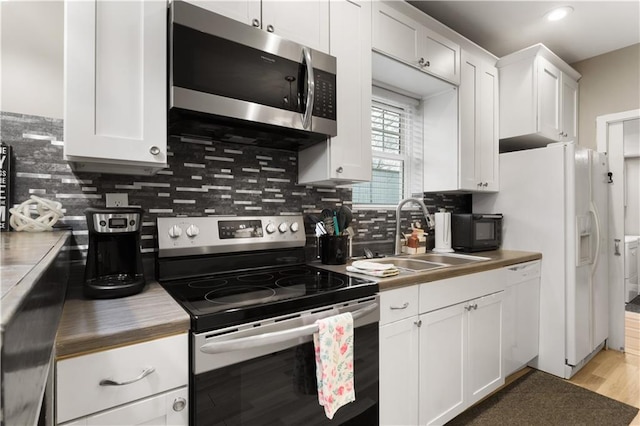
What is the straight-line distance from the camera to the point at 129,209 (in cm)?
113

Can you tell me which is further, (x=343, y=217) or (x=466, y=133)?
(x=466, y=133)

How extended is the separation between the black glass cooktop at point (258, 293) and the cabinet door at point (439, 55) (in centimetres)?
163

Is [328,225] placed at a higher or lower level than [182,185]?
lower

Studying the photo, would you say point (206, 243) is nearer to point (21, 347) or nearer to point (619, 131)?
point (21, 347)

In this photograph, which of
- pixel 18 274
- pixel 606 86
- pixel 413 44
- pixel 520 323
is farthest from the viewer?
pixel 606 86

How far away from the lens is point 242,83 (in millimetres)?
1393

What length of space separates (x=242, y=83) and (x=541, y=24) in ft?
8.77

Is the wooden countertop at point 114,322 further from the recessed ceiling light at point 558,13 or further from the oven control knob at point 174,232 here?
the recessed ceiling light at point 558,13

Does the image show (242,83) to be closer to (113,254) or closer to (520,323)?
(113,254)

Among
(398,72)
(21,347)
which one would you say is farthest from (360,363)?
(398,72)

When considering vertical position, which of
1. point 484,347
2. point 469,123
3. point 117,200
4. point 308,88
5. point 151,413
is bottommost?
point 484,347

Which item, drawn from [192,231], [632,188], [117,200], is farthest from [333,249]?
[632,188]

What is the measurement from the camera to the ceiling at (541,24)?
239 cm

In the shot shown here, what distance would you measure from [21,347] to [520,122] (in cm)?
327
